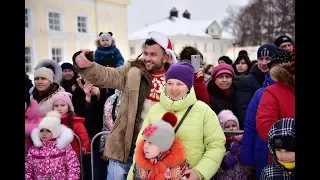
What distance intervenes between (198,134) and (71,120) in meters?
1.71

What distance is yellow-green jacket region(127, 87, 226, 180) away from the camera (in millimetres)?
2568

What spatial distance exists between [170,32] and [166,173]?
44726mm

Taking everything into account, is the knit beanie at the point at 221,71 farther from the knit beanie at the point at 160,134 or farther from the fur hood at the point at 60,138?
the knit beanie at the point at 160,134

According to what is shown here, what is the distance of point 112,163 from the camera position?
2.90 meters

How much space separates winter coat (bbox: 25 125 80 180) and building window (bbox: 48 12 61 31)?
19.3 meters

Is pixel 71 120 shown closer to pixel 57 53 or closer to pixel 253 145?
pixel 253 145

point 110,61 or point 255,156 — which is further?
point 110,61

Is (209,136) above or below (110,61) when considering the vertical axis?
below

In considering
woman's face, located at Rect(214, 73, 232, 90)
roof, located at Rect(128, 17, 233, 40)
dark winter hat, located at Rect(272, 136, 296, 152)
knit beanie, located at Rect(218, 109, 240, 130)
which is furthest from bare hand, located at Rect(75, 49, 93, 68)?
roof, located at Rect(128, 17, 233, 40)
